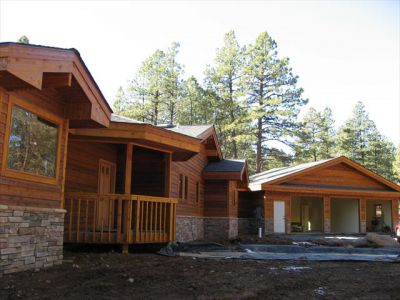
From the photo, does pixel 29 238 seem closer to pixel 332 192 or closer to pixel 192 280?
pixel 192 280

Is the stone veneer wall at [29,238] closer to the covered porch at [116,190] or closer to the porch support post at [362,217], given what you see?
the covered porch at [116,190]

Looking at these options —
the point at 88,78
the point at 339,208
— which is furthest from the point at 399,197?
the point at 88,78

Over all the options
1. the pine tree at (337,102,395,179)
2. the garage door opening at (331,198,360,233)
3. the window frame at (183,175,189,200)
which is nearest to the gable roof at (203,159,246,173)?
the window frame at (183,175,189,200)

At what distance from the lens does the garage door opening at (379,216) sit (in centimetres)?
2735

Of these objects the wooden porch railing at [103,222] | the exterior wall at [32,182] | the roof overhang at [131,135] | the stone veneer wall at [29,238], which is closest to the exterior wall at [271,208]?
the roof overhang at [131,135]

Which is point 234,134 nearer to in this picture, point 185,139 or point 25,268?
point 185,139

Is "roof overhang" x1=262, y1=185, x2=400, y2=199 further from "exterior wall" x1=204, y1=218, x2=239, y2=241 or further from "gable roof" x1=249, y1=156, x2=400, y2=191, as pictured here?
"exterior wall" x1=204, y1=218, x2=239, y2=241

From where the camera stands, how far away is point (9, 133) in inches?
264

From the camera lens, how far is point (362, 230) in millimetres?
25156

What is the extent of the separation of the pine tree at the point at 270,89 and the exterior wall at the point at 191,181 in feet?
51.3

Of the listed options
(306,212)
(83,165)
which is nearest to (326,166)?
(306,212)

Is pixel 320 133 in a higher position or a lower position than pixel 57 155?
higher

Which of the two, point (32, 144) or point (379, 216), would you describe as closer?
point (32, 144)

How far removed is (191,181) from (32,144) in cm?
968
